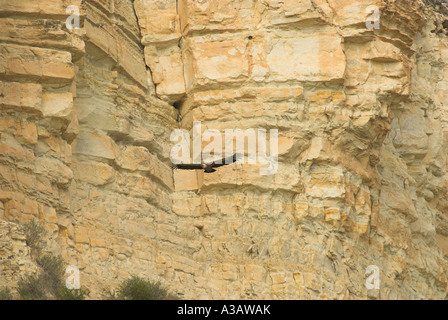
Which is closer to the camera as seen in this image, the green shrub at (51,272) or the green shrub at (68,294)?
the green shrub at (68,294)

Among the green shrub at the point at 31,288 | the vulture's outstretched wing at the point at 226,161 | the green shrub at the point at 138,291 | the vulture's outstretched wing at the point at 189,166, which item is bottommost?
the green shrub at the point at 138,291

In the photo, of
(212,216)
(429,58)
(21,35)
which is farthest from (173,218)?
(429,58)

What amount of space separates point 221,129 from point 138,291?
4.73 m

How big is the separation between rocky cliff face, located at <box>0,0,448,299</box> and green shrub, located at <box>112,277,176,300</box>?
1.40 ft

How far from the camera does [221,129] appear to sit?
24.2 m

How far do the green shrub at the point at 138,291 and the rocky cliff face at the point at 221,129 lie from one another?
43 centimetres

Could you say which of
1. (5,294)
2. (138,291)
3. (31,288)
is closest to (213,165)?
(138,291)

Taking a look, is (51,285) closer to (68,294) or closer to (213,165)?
(68,294)

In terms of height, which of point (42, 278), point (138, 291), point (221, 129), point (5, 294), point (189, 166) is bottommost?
point (138, 291)

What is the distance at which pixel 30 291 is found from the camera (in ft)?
62.7

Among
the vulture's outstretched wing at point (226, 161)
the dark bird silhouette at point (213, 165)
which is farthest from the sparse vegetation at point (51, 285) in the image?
the vulture's outstretched wing at point (226, 161)

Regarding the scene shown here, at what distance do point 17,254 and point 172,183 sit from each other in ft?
17.5

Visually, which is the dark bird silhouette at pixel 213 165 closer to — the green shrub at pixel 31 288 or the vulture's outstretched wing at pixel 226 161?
the vulture's outstretched wing at pixel 226 161

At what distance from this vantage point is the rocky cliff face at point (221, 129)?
21875mm
